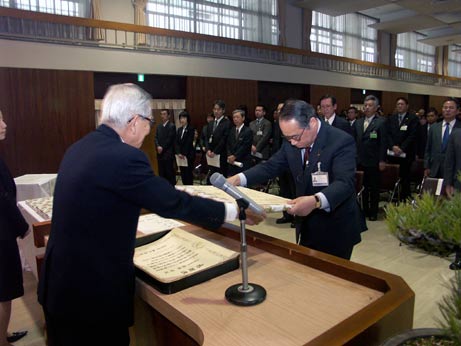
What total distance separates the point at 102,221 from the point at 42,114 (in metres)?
6.43

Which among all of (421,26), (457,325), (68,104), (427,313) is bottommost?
(427,313)

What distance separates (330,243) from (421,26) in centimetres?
1271

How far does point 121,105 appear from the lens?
1.36 metres

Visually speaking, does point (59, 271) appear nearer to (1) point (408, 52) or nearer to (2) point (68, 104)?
(2) point (68, 104)

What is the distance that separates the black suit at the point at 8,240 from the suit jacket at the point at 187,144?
4.38 metres

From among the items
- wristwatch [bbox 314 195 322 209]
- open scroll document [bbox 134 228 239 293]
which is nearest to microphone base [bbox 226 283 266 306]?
open scroll document [bbox 134 228 239 293]

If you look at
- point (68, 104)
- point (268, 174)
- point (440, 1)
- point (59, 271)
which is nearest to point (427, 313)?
point (268, 174)

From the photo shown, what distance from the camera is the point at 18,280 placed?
2.22 meters

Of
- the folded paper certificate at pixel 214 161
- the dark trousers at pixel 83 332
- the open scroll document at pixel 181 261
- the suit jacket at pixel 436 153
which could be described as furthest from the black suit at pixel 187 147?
the dark trousers at pixel 83 332

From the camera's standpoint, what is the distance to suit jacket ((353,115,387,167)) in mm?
4840

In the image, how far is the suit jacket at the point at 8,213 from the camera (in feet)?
7.00

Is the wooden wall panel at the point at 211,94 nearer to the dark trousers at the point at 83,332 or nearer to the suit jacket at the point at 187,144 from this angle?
the suit jacket at the point at 187,144

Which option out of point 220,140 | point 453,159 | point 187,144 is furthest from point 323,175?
point 187,144

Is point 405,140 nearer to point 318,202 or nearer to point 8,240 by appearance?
point 318,202
